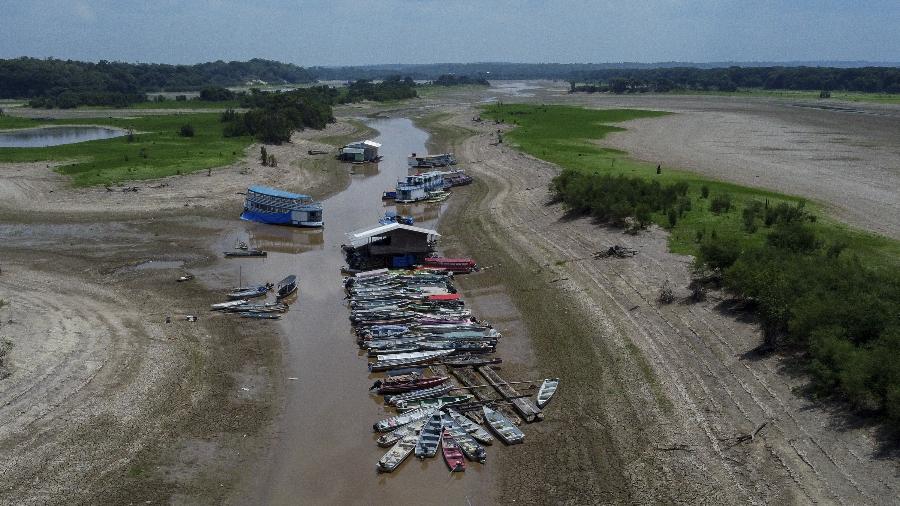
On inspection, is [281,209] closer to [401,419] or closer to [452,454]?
[401,419]

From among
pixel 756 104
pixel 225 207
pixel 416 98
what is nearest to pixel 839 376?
pixel 225 207

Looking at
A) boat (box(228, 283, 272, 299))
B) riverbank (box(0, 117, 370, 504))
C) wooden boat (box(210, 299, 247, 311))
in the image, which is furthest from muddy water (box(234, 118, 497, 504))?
wooden boat (box(210, 299, 247, 311))

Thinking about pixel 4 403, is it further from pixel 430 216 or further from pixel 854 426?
pixel 430 216

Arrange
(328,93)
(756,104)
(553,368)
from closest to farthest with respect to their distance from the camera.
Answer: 1. (553,368)
2. (756,104)
3. (328,93)

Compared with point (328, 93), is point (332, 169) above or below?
below

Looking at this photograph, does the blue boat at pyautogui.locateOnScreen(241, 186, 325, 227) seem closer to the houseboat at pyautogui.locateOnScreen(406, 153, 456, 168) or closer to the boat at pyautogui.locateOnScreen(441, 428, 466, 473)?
the houseboat at pyautogui.locateOnScreen(406, 153, 456, 168)

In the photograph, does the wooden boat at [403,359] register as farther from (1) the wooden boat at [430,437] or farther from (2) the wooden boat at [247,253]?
(2) the wooden boat at [247,253]

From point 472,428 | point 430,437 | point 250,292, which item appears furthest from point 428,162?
point 430,437

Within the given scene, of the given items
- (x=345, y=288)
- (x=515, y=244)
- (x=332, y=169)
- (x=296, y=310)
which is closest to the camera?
(x=296, y=310)
